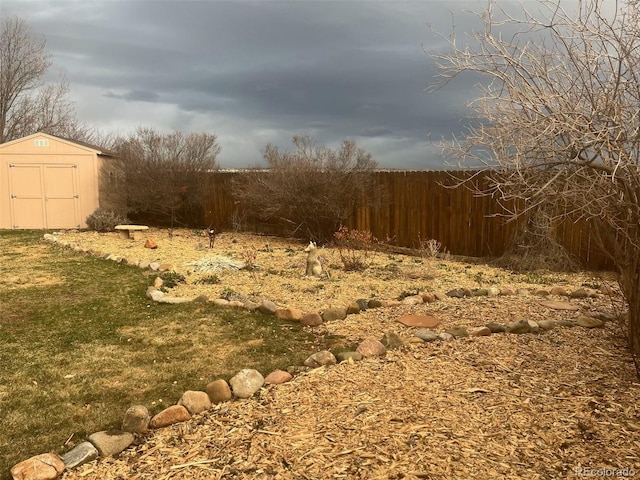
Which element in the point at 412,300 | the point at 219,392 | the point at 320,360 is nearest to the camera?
the point at 219,392

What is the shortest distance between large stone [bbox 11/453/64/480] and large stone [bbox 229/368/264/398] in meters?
1.02

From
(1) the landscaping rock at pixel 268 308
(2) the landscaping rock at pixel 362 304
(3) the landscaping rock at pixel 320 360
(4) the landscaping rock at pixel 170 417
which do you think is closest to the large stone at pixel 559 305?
(2) the landscaping rock at pixel 362 304

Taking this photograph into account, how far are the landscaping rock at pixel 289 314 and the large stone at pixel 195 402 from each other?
6.81 ft

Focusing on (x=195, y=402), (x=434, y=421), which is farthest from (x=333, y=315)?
(x=434, y=421)

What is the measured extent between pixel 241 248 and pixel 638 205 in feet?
28.1

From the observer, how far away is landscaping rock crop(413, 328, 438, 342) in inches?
153

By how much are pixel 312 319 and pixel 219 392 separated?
1901mm

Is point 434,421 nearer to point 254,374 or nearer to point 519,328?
point 254,374

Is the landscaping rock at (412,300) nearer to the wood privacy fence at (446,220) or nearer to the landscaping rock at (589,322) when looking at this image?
the landscaping rock at (589,322)

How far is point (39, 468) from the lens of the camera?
2385 millimetres

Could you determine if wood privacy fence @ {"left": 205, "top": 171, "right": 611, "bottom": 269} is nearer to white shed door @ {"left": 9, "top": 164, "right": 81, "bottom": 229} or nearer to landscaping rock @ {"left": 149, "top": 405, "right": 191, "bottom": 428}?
landscaping rock @ {"left": 149, "top": 405, "right": 191, "bottom": 428}

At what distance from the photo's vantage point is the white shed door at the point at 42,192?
49.7 ft

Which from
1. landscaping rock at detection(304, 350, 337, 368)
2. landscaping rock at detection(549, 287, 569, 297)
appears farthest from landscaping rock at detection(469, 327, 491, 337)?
landscaping rock at detection(549, 287, 569, 297)

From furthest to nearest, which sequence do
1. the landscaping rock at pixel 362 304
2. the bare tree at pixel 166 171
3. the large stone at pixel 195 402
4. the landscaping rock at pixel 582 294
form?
the bare tree at pixel 166 171 → the landscaping rock at pixel 582 294 → the landscaping rock at pixel 362 304 → the large stone at pixel 195 402
